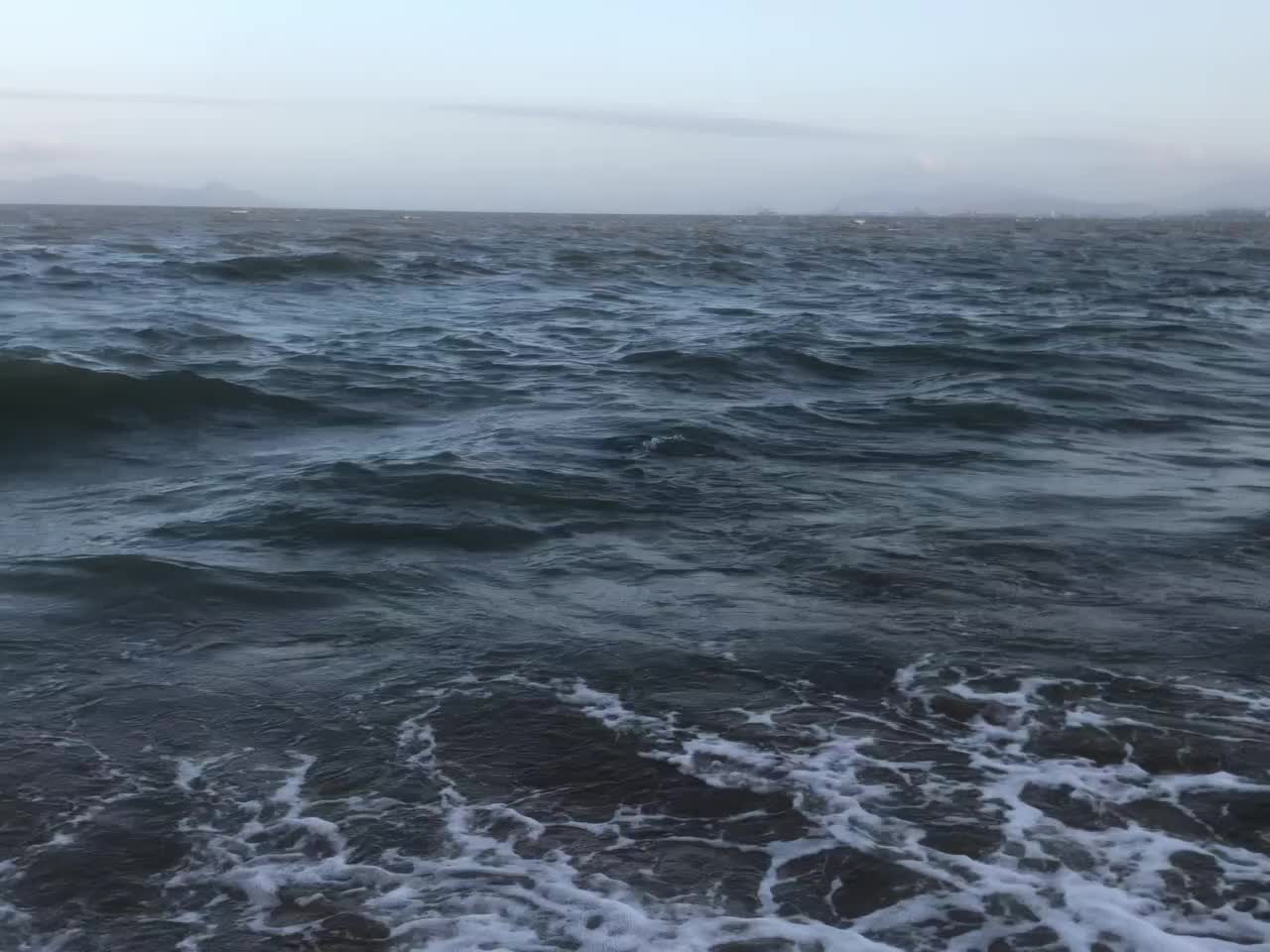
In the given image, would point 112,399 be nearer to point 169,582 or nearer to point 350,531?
point 350,531

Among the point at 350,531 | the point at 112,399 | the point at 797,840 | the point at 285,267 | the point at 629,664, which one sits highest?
the point at 285,267

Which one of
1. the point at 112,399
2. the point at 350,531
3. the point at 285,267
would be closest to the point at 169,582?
the point at 350,531

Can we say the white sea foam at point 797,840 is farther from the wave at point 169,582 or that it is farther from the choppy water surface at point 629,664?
the wave at point 169,582

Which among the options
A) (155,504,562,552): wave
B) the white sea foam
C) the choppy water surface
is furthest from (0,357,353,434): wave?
the white sea foam

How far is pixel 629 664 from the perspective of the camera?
6.85m

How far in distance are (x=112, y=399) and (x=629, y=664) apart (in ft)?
33.4

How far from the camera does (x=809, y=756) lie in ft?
18.9

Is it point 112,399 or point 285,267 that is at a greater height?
point 285,267

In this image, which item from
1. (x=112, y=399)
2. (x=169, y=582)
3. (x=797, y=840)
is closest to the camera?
(x=797, y=840)

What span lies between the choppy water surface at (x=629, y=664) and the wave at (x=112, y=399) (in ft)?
0.28

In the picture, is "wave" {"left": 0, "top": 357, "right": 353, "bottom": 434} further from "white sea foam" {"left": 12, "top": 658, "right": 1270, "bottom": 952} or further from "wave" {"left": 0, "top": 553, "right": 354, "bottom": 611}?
"white sea foam" {"left": 12, "top": 658, "right": 1270, "bottom": 952}

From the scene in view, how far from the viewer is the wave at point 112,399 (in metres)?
13.7

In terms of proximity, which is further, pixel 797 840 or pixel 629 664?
pixel 629 664

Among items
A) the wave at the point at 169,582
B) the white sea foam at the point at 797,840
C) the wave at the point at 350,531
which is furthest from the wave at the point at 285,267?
the white sea foam at the point at 797,840
